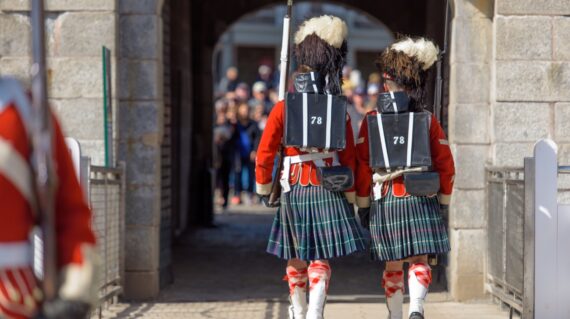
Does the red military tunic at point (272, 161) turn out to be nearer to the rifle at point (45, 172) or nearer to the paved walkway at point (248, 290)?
the paved walkway at point (248, 290)

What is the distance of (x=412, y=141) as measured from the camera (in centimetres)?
662

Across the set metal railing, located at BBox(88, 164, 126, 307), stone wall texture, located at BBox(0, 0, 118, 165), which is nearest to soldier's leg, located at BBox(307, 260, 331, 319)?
metal railing, located at BBox(88, 164, 126, 307)

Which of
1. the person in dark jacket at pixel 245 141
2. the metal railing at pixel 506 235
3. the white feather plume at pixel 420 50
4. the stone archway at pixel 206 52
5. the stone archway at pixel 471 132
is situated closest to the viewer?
Answer: the white feather plume at pixel 420 50

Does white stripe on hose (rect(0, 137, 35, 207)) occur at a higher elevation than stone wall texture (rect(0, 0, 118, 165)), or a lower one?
lower

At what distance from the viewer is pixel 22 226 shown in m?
2.99

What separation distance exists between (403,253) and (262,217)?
36.0 ft

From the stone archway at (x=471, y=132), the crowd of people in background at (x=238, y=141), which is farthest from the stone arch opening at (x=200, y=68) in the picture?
the stone archway at (x=471, y=132)

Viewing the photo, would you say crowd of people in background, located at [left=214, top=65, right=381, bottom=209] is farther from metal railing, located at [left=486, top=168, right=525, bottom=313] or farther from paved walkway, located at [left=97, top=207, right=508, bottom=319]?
metal railing, located at [left=486, top=168, right=525, bottom=313]

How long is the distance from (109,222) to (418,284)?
7.95 ft

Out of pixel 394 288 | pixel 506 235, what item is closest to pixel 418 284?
pixel 394 288

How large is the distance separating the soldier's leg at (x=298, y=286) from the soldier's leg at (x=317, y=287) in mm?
101

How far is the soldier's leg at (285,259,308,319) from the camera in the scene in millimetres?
6500

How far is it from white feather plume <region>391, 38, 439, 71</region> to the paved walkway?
6.33 ft

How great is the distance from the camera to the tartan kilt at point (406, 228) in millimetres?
6531
